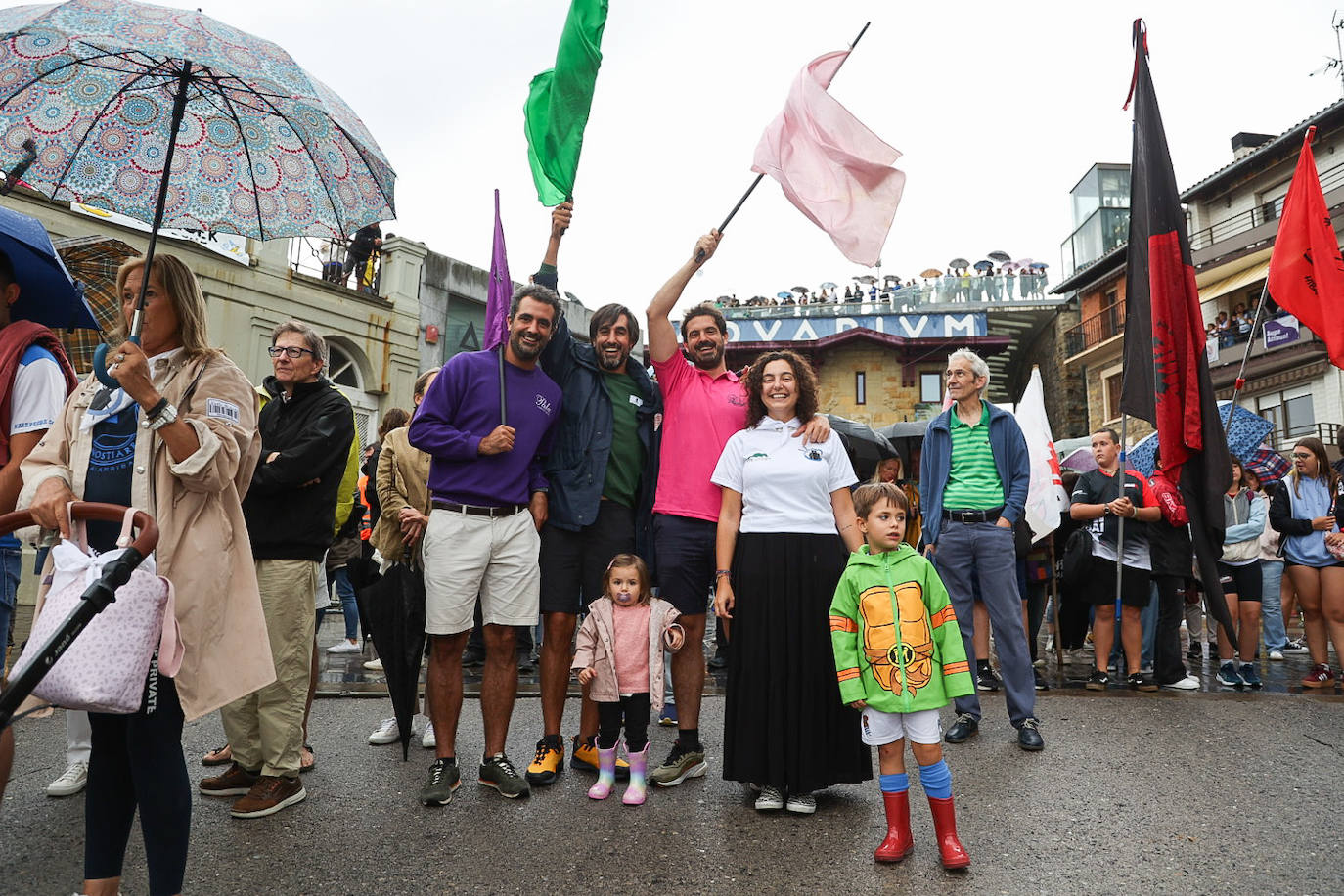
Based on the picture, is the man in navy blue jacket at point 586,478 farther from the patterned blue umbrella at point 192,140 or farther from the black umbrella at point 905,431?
the black umbrella at point 905,431

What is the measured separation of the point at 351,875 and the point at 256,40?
292cm

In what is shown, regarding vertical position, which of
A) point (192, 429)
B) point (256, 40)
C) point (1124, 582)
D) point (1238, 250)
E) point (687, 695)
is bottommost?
point (687, 695)

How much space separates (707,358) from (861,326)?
98.6 ft

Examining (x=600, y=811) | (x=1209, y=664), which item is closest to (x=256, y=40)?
(x=600, y=811)

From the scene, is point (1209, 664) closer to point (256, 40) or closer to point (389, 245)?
point (256, 40)

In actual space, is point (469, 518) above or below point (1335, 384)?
below

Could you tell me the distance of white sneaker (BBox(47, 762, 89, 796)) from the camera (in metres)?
3.72

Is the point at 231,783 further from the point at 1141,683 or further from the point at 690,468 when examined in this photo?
the point at 1141,683

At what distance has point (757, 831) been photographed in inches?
133

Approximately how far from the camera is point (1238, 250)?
2783cm

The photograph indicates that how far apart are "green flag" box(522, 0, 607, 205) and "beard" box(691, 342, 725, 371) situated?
1.01 metres

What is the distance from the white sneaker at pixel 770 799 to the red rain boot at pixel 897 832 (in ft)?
1.77

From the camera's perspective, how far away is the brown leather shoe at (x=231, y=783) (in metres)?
3.75

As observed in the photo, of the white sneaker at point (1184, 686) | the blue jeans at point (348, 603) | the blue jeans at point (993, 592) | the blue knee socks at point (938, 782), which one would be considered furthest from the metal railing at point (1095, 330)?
the blue knee socks at point (938, 782)
